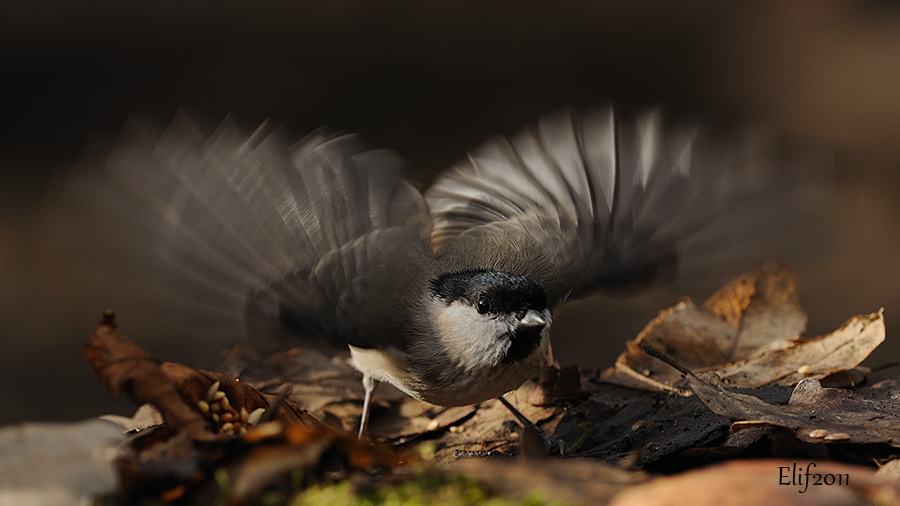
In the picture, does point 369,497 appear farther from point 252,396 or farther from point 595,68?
point 595,68

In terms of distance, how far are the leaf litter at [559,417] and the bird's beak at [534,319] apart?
0.18m

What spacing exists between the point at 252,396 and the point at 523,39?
13.6 feet

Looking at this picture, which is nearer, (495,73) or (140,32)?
(140,32)

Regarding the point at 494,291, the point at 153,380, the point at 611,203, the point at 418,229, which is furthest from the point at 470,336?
the point at 153,380

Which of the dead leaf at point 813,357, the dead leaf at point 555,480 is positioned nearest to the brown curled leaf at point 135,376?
the dead leaf at point 555,480

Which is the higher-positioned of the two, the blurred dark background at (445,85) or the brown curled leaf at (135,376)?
the blurred dark background at (445,85)

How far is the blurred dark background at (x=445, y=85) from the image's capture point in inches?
201

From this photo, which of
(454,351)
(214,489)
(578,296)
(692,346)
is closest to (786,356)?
(692,346)

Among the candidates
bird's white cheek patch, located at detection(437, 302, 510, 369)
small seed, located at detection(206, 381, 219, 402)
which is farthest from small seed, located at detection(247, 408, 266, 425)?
bird's white cheek patch, located at detection(437, 302, 510, 369)

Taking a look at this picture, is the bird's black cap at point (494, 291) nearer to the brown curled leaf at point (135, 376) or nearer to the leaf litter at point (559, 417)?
the leaf litter at point (559, 417)

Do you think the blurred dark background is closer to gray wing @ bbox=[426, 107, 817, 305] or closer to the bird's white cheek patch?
gray wing @ bbox=[426, 107, 817, 305]

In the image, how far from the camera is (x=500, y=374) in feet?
8.41

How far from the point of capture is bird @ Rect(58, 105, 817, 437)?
2.38m

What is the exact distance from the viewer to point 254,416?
1.87 m
